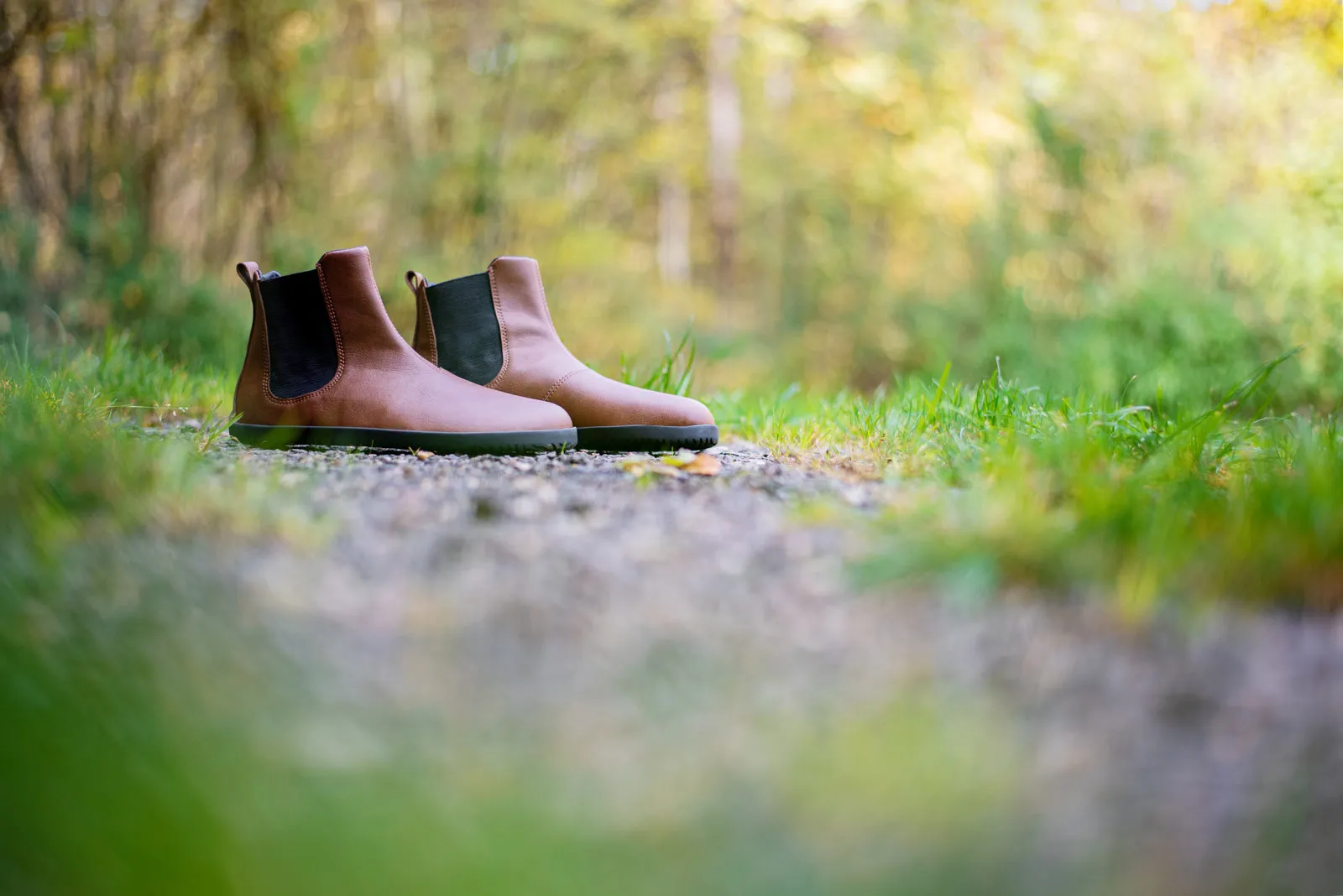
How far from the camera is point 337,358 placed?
2.21 m

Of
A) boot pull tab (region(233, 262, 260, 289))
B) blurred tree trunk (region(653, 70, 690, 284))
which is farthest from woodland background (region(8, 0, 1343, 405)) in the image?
boot pull tab (region(233, 262, 260, 289))

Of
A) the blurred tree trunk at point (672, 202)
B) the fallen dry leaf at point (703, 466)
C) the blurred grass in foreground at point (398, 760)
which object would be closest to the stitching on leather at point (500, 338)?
the fallen dry leaf at point (703, 466)

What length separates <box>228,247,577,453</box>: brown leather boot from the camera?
2172 millimetres

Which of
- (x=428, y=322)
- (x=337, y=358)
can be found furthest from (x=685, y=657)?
(x=428, y=322)

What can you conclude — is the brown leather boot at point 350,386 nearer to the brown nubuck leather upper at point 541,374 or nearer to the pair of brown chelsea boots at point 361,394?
the pair of brown chelsea boots at point 361,394

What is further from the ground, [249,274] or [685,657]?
[249,274]

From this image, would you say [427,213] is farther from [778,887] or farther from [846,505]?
[778,887]

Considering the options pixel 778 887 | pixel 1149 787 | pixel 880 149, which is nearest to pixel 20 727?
pixel 778 887

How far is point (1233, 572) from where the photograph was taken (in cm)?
123

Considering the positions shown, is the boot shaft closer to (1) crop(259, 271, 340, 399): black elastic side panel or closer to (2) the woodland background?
(1) crop(259, 271, 340, 399): black elastic side panel

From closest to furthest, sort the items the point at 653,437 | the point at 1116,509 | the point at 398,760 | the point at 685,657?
1. the point at 398,760
2. the point at 685,657
3. the point at 1116,509
4. the point at 653,437

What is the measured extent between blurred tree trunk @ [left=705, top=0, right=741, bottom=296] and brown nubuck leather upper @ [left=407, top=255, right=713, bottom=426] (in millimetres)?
9003

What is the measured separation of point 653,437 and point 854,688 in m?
1.36

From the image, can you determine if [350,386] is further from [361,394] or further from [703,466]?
[703,466]
